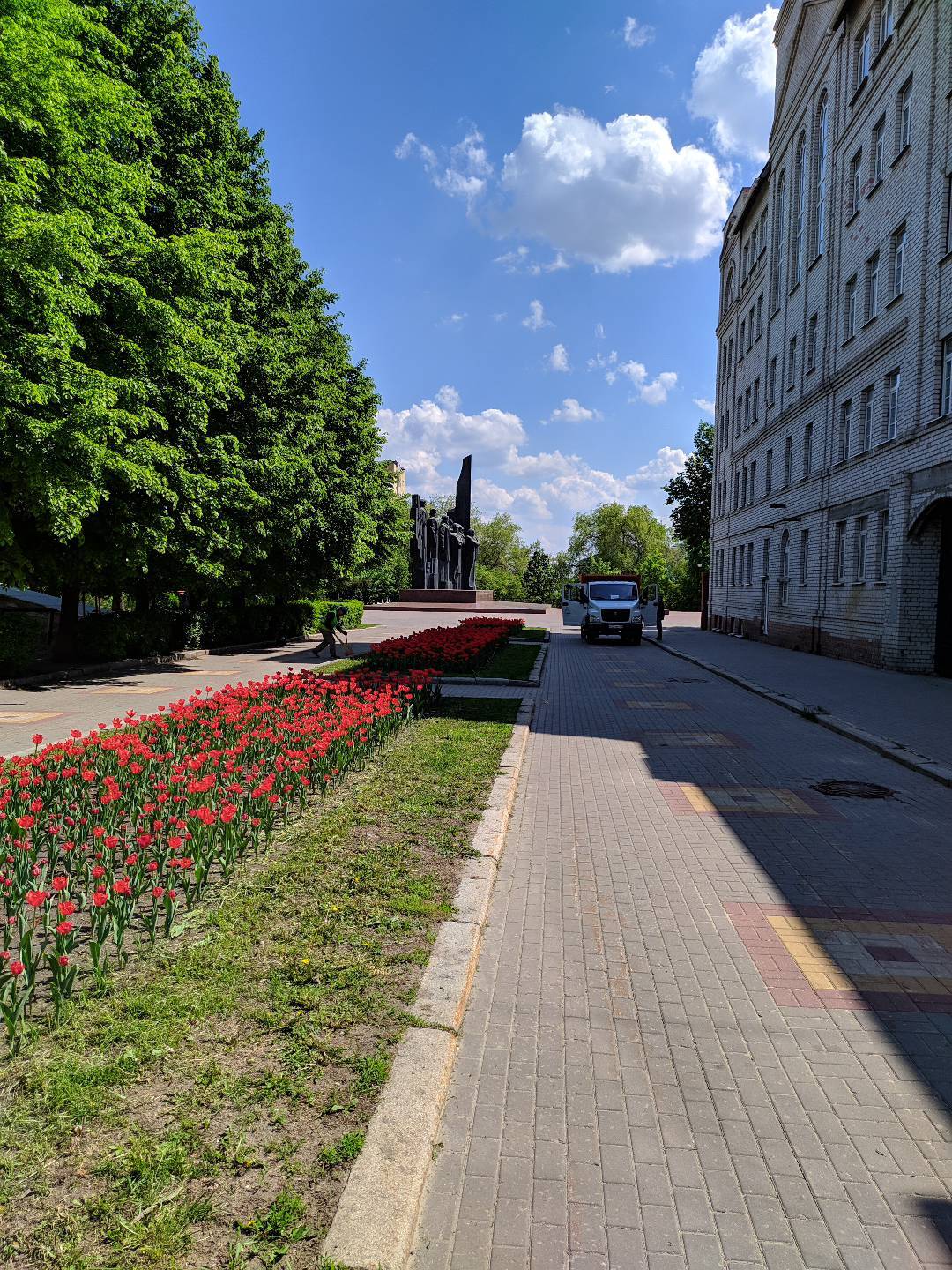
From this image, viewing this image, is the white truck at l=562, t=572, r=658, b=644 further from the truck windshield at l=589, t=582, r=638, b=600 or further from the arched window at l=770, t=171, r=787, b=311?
the arched window at l=770, t=171, r=787, b=311

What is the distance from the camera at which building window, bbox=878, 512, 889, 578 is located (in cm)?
2041

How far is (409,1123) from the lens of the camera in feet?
9.03

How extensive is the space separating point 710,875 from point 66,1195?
13.8ft

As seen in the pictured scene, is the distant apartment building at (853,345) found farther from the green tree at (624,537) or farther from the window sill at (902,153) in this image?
the green tree at (624,537)

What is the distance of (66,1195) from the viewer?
241 cm

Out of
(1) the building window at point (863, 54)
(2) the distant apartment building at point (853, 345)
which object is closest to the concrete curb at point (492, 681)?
(2) the distant apartment building at point (853, 345)

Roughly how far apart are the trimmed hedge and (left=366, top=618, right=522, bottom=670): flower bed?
6.06m

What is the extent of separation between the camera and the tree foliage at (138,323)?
11953mm

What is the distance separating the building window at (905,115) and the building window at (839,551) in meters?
9.56

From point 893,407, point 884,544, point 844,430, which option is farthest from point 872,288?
point 884,544

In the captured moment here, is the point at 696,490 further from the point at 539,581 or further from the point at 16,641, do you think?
the point at 16,641

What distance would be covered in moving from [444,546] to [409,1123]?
2705 inches

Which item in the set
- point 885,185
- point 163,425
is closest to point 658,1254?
point 163,425

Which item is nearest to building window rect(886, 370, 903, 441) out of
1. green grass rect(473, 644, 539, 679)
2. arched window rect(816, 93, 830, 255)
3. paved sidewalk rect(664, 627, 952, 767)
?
paved sidewalk rect(664, 627, 952, 767)
